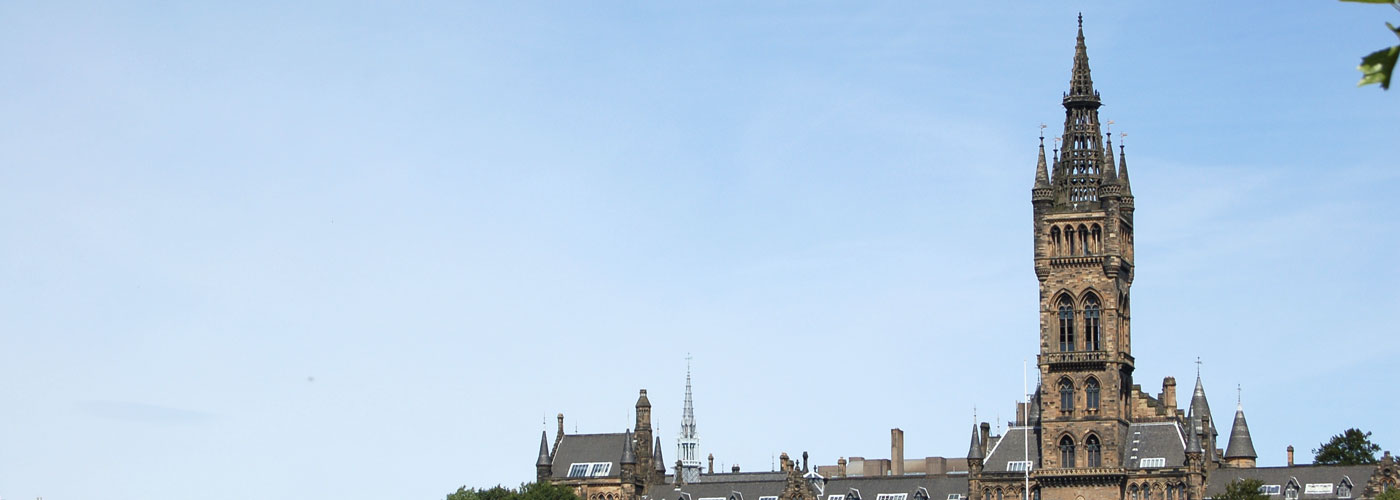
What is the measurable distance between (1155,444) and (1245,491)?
50.8ft

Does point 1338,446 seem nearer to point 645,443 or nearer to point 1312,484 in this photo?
point 1312,484

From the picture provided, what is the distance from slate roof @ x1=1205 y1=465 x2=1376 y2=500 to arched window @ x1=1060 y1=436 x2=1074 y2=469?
896 cm

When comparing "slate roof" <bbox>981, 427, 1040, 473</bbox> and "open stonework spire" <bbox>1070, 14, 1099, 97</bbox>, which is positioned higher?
"open stonework spire" <bbox>1070, 14, 1099, 97</bbox>

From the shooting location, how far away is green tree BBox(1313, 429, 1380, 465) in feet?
583

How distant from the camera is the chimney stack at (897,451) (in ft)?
642

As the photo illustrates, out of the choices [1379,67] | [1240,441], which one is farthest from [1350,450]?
[1379,67]

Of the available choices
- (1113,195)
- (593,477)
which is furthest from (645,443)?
(1113,195)

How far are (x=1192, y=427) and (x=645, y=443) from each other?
4536 cm

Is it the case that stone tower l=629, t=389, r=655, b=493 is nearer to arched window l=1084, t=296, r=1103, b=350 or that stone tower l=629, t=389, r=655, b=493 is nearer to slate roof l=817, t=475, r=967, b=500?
slate roof l=817, t=475, r=967, b=500

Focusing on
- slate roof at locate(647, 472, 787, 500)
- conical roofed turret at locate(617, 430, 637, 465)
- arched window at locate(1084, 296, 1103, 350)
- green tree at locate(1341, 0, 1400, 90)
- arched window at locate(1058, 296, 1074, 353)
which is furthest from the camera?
conical roofed turret at locate(617, 430, 637, 465)

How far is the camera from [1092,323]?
486 ft

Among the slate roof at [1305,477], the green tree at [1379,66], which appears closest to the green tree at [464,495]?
the slate roof at [1305,477]

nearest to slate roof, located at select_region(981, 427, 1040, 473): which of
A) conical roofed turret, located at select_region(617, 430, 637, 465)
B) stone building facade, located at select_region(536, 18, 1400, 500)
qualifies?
stone building facade, located at select_region(536, 18, 1400, 500)

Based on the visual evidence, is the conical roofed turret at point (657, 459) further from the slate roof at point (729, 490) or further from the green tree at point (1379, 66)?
the green tree at point (1379, 66)
